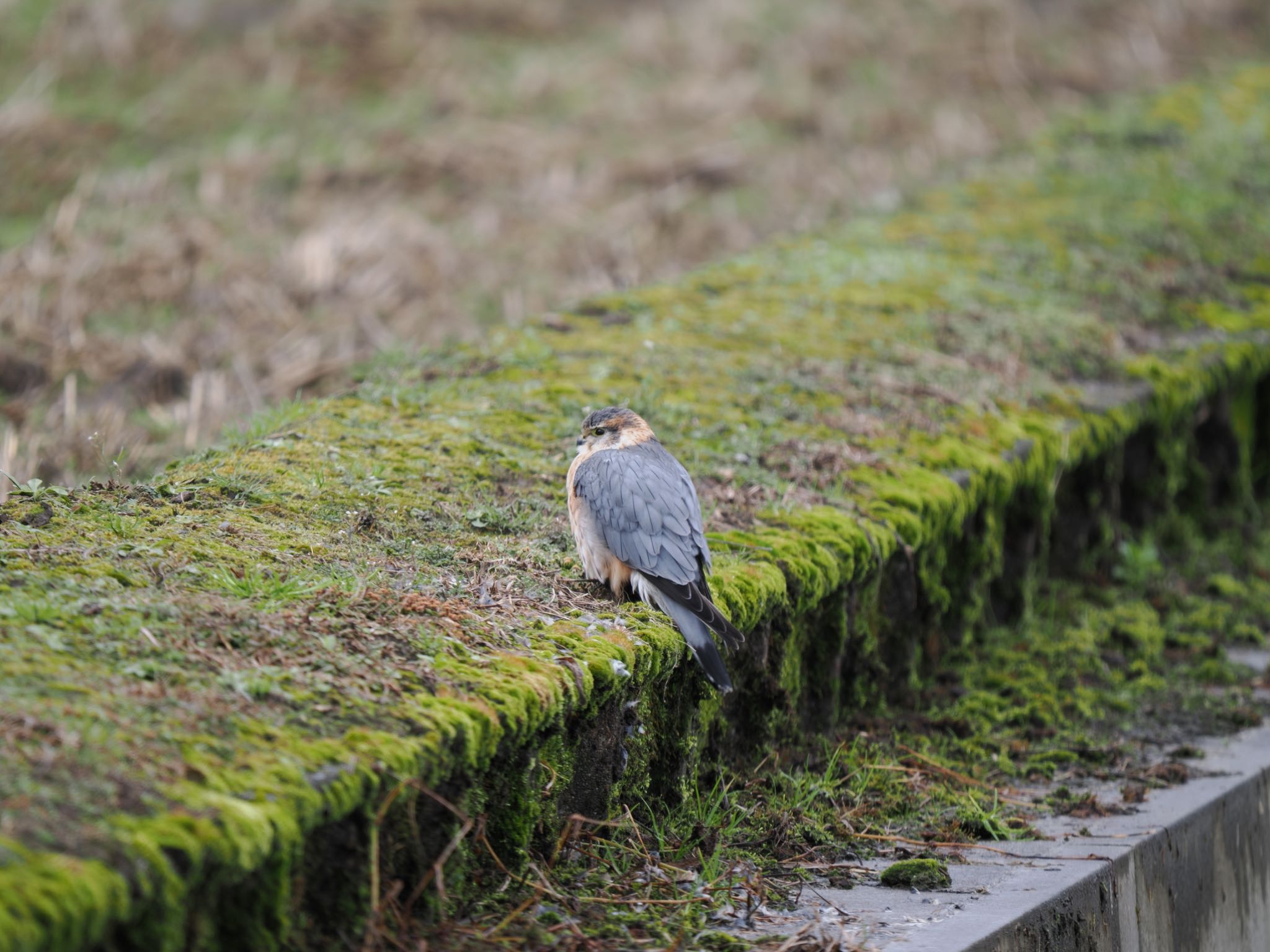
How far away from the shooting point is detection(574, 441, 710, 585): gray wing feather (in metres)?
3.55

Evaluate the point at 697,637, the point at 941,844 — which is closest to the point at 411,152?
the point at 697,637

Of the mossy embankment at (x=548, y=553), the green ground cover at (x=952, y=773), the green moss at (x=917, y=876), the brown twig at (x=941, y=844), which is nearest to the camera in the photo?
the mossy embankment at (x=548, y=553)

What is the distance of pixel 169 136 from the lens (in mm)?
10102

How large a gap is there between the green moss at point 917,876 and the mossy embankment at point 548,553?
623 millimetres

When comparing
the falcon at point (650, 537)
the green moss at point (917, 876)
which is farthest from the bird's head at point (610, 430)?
the green moss at point (917, 876)

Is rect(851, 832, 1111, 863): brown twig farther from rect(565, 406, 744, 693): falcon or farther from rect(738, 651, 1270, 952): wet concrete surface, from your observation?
rect(565, 406, 744, 693): falcon

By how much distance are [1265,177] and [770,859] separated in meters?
7.63

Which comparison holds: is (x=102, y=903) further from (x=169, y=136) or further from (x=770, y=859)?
(x=169, y=136)

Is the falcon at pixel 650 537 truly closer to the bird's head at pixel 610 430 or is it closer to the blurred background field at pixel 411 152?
the bird's head at pixel 610 430

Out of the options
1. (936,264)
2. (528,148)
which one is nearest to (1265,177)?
(936,264)

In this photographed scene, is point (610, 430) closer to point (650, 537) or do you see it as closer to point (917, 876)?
point (650, 537)

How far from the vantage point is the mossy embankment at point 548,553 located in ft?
7.89

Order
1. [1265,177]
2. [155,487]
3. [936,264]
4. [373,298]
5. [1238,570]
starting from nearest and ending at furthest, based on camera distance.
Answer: [155,487], [1238,570], [936,264], [373,298], [1265,177]

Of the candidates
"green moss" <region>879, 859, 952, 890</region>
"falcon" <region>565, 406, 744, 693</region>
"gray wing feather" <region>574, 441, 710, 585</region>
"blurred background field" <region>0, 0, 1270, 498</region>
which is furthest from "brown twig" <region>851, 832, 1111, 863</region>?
"blurred background field" <region>0, 0, 1270, 498</region>
